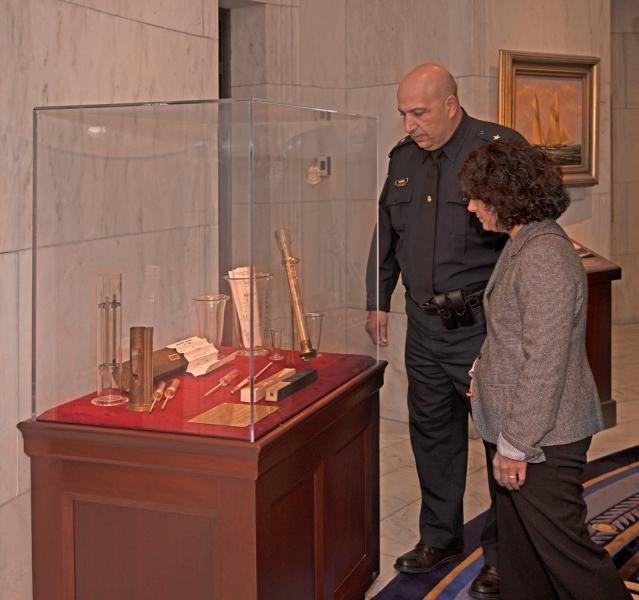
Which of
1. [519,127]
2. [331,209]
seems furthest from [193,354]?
[519,127]

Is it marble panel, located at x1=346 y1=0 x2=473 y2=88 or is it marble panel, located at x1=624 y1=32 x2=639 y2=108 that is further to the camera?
marble panel, located at x1=624 y1=32 x2=639 y2=108

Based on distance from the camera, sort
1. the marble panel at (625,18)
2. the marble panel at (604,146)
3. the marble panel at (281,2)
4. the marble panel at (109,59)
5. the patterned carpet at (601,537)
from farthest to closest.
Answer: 1. the marble panel at (625,18)
2. the marble panel at (604,146)
3. the marble panel at (281,2)
4. the patterned carpet at (601,537)
5. the marble panel at (109,59)

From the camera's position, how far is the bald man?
392 centimetres

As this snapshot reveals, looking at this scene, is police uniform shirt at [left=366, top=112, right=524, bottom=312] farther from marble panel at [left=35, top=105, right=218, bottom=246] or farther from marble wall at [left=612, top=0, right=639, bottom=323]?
marble wall at [left=612, top=0, right=639, bottom=323]

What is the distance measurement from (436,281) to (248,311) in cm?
140

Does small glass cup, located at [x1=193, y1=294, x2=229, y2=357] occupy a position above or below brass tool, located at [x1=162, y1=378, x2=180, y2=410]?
above

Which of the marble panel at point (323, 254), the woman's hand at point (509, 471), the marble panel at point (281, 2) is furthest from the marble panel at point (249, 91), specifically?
the woman's hand at point (509, 471)

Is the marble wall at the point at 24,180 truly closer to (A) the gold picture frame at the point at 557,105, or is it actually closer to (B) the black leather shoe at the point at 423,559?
(B) the black leather shoe at the point at 423,559

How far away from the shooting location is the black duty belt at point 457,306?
3916 millimetres

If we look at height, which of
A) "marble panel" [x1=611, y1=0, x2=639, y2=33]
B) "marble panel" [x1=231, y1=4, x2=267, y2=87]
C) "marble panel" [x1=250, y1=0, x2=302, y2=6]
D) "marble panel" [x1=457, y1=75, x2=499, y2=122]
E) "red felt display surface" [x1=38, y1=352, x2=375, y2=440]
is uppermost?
"marble panel" [x1=611, y1=0, x2=639, y2=33]

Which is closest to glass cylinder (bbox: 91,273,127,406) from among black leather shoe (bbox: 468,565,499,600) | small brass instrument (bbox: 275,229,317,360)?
small brass instrument (bbox: 275,229,317,360)

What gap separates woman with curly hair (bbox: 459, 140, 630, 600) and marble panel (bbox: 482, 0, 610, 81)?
141 inches

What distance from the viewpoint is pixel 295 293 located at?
3.08 metres

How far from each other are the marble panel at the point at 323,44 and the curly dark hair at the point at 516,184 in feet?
12.7
